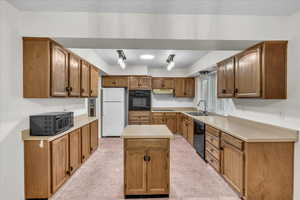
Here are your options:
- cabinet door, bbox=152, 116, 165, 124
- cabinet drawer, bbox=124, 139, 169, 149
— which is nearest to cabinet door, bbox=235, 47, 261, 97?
cabinet drawer, bbox=124, 139, 169, 149

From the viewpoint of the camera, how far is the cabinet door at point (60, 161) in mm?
2392

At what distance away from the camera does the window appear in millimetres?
4762

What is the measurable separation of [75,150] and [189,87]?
467 cm

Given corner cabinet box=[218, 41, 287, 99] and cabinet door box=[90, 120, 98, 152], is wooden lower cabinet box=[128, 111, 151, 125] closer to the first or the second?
cabinet door box=[90, 120, 98, 152]

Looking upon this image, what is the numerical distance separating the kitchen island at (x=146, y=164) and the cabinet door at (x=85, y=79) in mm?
1790

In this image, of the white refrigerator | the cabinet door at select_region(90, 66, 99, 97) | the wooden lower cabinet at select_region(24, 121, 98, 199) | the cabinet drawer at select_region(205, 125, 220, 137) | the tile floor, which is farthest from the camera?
the white refrigerator

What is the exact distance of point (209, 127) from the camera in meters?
3.50

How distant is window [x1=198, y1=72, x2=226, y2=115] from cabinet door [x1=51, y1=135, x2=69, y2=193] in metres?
3.64

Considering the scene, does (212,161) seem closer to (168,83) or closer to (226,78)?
(226,78)

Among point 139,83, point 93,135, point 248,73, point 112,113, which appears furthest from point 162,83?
point 248,73

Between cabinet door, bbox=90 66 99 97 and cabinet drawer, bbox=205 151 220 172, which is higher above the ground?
cabinet door, bbox=90 66 99 97

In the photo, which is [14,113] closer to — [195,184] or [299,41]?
[195,184]

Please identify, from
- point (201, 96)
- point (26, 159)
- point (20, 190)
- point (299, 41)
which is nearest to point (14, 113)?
point (26, 159)

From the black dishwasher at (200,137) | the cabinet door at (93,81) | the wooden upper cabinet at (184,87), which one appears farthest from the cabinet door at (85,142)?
the wooden upper cabinet at (184,87)
